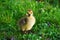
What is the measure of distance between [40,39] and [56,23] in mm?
1211

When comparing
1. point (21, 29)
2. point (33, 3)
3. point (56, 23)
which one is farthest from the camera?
point (33, 3)

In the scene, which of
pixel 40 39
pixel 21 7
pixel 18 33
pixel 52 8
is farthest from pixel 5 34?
pixel 52 8

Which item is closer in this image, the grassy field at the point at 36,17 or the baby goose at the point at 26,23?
the baby goose at the point at 26,23

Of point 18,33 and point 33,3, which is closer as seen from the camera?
point 18,33

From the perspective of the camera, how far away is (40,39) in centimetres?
760

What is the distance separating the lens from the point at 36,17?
8.62 m

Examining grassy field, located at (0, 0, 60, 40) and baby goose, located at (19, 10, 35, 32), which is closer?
baby goose, located at (19, 10, 35, 32)

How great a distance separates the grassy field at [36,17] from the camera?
7676mm

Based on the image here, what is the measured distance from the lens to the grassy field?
7.68 m

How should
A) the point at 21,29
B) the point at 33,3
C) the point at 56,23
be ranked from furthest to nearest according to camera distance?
the point at 33,3
the point at 56,23
the point at 21,29

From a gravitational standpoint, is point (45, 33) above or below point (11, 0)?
below

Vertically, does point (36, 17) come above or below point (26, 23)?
below

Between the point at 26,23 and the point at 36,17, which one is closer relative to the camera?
the point at 26,23

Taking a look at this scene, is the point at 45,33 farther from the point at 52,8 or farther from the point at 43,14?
the point at 52,8
